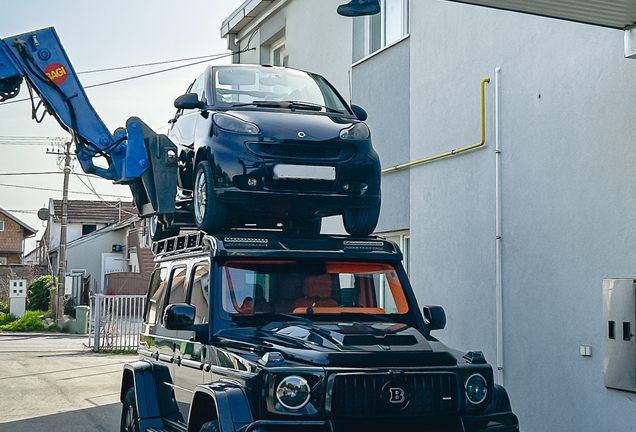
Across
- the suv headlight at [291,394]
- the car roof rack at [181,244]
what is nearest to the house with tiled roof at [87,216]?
the car roof rack at [181,244]

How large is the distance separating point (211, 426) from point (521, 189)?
5216 millimetres

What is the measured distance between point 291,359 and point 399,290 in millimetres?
1625

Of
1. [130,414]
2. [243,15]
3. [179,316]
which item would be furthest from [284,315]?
[243,15]

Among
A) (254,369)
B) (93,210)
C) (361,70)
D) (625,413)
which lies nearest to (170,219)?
(254,369)

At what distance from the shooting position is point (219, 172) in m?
6.87

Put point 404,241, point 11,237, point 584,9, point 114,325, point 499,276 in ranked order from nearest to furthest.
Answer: point 584,9 → point 499,276 → point 404,241 → point 114,325 → point 11,237

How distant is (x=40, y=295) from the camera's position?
39.5m

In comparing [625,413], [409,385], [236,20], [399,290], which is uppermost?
[236,20]

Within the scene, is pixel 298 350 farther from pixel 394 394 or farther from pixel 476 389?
pixel 476 389

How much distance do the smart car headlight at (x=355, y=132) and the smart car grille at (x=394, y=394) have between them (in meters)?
2.81

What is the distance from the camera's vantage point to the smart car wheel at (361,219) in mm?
7188

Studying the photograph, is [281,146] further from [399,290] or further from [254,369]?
[254,369]

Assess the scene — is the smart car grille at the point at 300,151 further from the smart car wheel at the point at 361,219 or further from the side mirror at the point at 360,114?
the side mirror at the point at 360,114

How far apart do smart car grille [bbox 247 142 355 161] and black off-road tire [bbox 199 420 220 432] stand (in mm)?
2497
